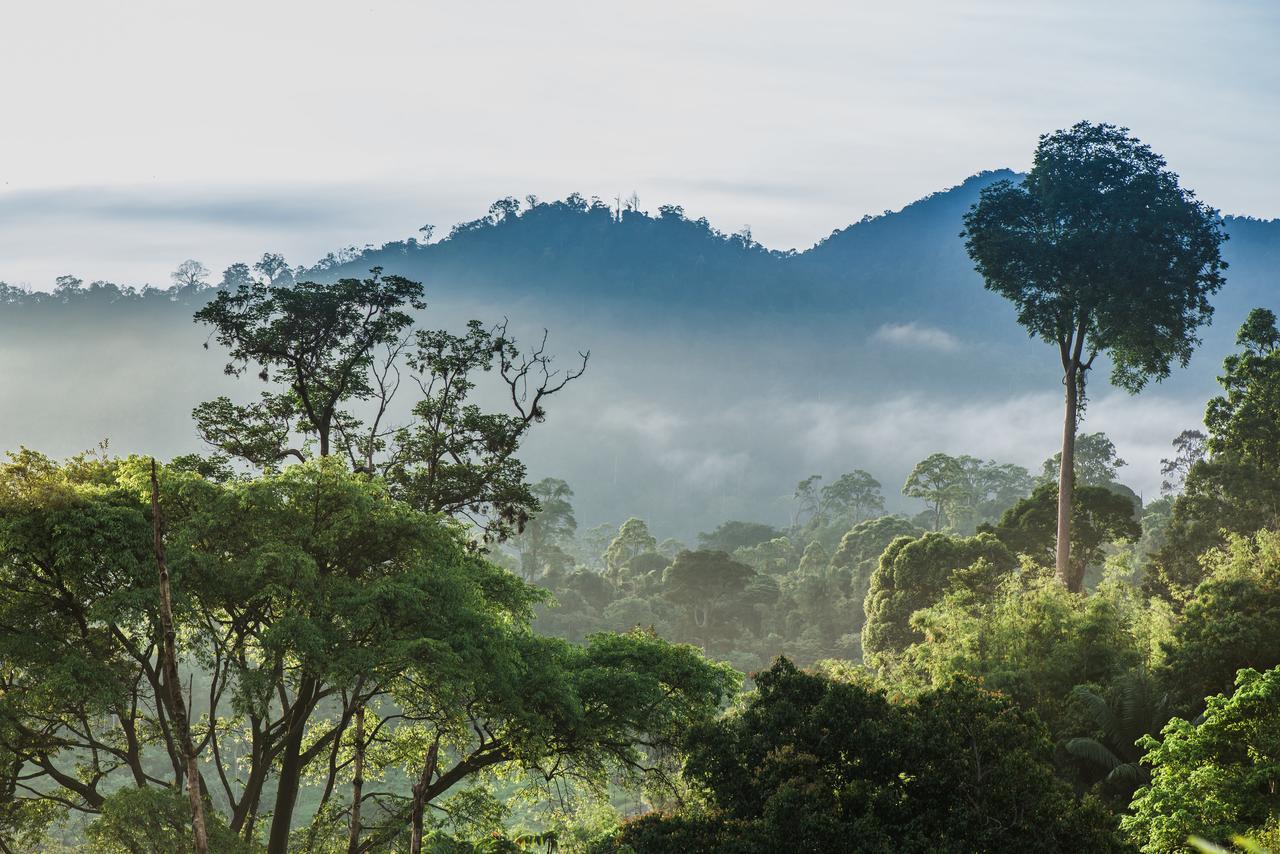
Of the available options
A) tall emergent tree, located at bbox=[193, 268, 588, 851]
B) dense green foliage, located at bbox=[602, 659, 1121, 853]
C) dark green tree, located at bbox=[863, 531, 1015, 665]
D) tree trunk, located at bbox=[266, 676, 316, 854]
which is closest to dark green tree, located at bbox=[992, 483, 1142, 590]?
dark green tree, located at bbox=[863, 531, 1015, 665]

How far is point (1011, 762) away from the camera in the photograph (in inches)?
499

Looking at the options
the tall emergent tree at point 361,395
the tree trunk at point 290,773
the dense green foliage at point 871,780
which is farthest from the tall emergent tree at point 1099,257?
the tree trunk at point 290,773

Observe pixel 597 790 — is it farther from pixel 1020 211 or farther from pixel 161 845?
pixel 1020 211

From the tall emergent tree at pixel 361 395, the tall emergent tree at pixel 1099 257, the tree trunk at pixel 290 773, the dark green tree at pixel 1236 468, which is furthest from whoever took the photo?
the tall emergent tree at pixel 1099 257

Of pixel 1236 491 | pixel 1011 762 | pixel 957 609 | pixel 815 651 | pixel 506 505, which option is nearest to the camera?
pixel 1011 762

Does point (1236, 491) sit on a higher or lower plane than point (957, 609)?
higher

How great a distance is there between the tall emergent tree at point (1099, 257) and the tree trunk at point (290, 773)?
27112 mm

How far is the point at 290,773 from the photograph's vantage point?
59.4ft

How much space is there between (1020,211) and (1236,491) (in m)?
13.4

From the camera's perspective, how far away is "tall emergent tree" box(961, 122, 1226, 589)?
123 ft

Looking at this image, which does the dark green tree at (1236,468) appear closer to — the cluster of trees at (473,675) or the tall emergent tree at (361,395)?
the cluster of trees at (473,675)

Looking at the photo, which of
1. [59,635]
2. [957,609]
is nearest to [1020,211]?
[957,609]

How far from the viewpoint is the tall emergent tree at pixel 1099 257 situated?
3762 centimetres

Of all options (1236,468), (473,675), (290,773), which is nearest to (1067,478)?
(1236,468)
